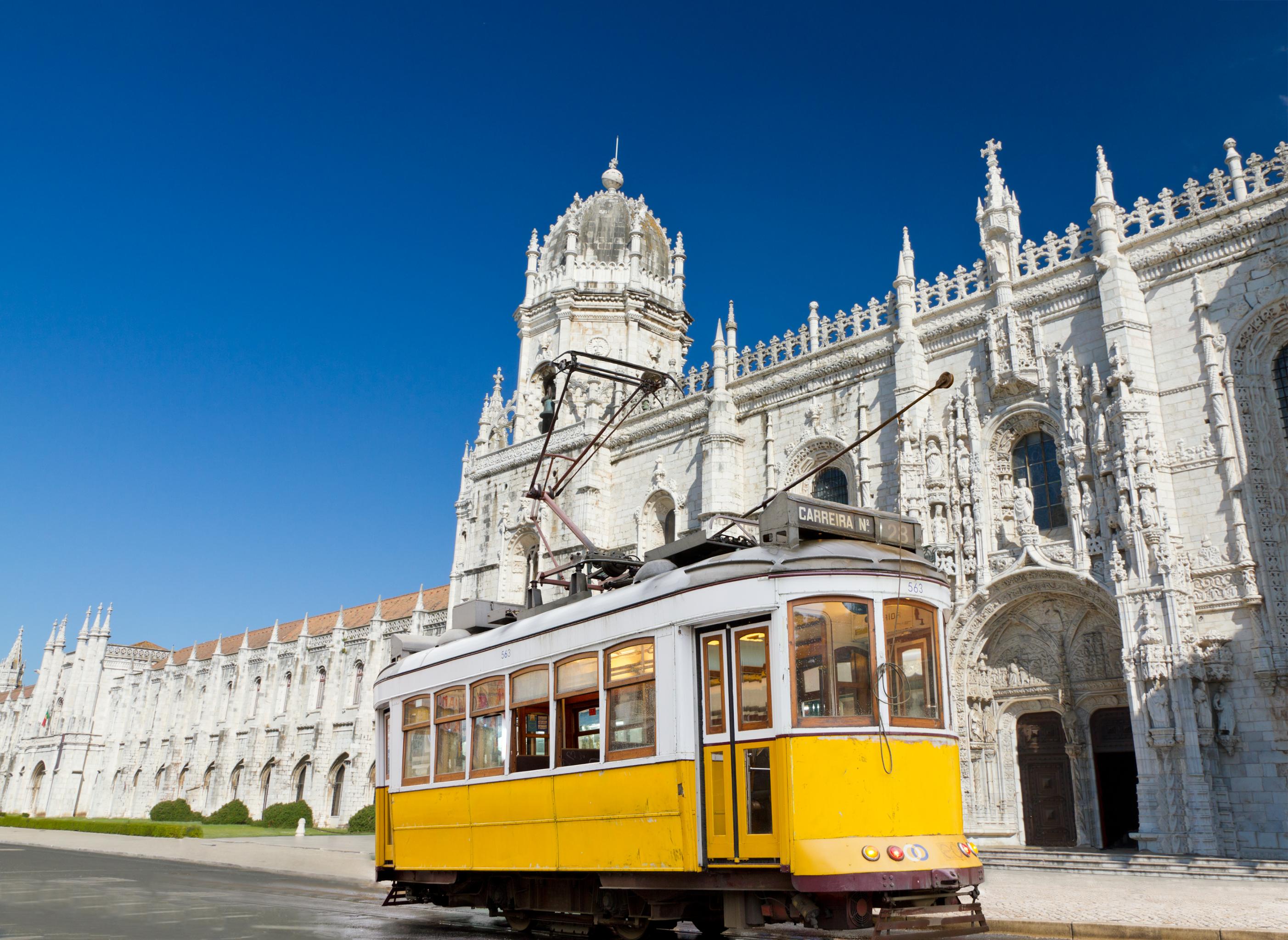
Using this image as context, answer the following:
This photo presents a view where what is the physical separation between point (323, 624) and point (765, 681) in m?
51.1

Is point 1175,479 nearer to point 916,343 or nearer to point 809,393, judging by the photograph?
point 916,343

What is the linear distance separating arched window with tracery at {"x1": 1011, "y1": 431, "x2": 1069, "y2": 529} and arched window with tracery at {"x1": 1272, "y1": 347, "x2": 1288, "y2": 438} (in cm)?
421

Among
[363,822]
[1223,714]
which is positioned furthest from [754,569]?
[363,822]

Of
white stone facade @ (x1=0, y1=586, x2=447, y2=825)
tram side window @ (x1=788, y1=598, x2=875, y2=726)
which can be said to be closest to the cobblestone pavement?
tram side window @ (x1=788, y1=598, x2=875, y2=726)

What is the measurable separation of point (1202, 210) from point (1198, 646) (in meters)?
9.33

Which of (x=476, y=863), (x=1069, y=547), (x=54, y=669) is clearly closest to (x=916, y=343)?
(x=1069, y=547)

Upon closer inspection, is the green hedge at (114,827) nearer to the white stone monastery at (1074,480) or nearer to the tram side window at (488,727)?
the white stone monastery at (1074,480)

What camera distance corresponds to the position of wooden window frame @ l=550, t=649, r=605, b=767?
30.2 ft

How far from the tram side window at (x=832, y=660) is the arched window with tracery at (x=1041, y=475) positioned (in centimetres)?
1491

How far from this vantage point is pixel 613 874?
891cm

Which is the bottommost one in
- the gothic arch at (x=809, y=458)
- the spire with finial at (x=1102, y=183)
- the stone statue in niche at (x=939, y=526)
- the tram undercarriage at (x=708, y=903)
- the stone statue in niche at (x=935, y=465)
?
the tram undercarriage at (x=708, y=903)

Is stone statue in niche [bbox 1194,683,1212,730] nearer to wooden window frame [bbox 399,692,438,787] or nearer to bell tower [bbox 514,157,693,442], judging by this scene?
wooden window frame [bbox 399,692,438,787]

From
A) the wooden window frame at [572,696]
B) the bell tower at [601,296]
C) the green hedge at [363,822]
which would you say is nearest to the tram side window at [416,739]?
the wooden window frame at [572,696]

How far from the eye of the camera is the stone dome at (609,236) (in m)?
37.4
